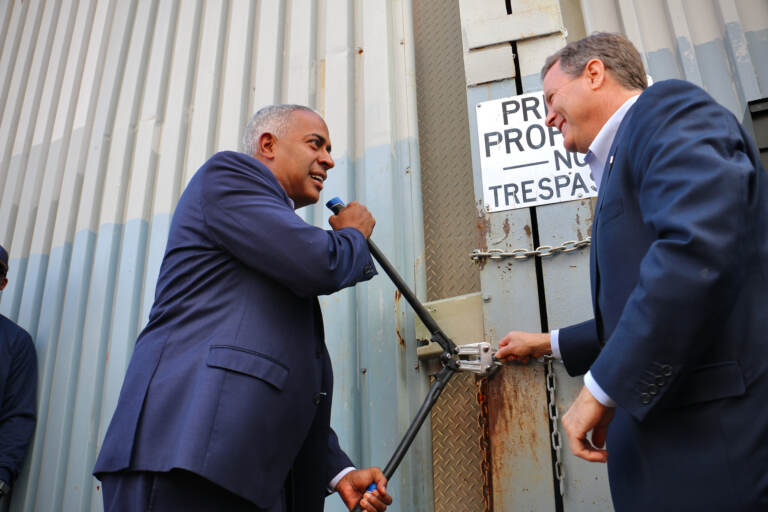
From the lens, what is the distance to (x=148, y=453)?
1.72 meters

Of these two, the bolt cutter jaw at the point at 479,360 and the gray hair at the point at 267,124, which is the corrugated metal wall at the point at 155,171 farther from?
the gray hair at the point at 267,124

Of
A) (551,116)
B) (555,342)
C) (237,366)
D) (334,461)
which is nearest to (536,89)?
(551,116)

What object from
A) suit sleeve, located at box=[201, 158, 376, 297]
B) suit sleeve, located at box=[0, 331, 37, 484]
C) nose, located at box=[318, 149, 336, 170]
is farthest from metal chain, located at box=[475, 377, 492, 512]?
suit sleeve, located at box=[0, 331, 37, 484]

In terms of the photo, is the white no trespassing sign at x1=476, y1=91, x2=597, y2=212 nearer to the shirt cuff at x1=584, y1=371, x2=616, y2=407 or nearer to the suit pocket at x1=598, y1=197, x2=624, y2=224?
the suit pocket at x1=598, y1=197, x2=624, y2=224

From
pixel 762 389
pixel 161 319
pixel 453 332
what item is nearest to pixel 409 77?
pixel 453 332

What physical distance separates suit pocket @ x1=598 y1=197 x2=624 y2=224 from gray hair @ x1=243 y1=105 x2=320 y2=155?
1.34 metres

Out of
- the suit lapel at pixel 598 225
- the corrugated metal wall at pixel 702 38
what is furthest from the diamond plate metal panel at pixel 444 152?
the suit lapel at pixel 598 225

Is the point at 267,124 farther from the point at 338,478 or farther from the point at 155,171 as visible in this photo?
the point at 155,171

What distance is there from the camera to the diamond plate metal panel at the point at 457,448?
279 centimetres

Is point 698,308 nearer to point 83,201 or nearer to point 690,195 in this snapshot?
point 690,195

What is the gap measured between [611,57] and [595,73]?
0.22 feet

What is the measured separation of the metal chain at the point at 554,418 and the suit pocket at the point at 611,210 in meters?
1.07

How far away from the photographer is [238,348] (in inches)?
72.2

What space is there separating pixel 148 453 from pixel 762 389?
1.42 meters
